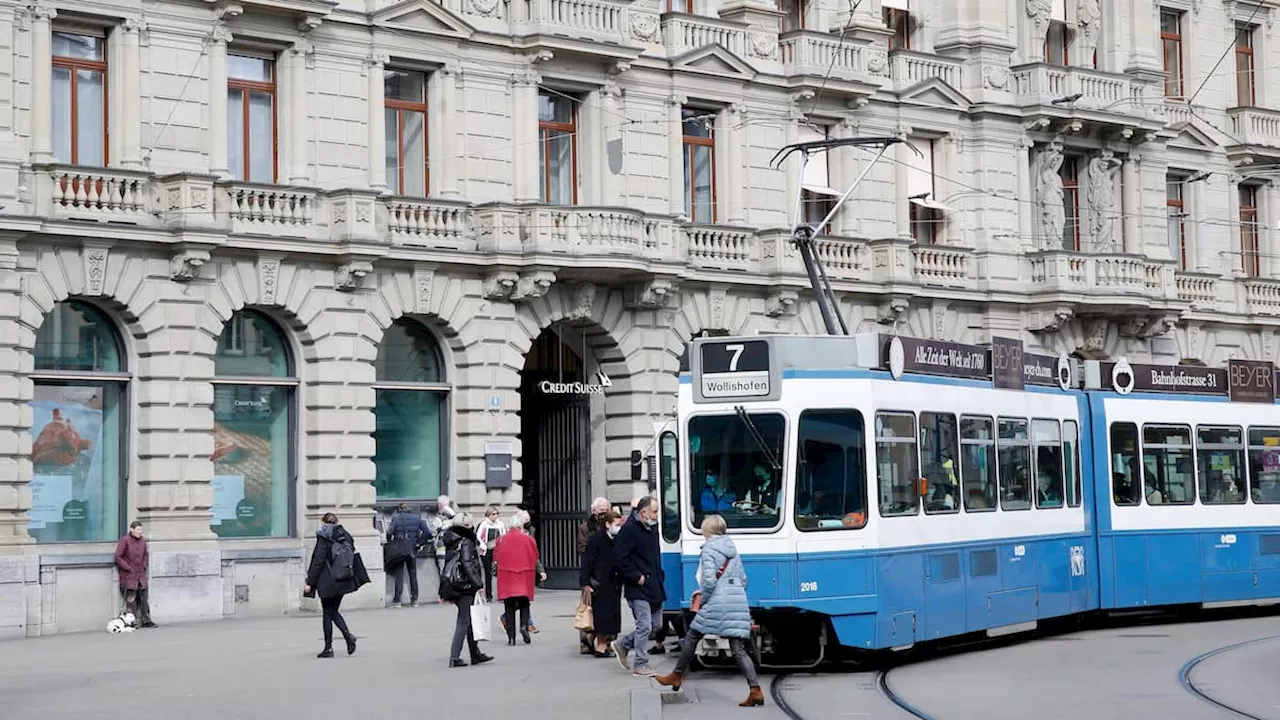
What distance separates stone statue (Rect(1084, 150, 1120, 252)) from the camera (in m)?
45.9

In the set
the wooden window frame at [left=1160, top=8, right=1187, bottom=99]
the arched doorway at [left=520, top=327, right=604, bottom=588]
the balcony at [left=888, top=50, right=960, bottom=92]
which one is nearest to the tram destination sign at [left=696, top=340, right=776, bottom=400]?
the arched doorway at [left=520, top=327, right=604, bottom=588]

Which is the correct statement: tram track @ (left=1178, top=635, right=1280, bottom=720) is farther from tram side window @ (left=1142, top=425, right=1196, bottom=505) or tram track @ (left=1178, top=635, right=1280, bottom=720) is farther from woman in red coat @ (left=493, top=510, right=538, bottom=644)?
woman in red coat @ (left=493, top=510, right=538, bottom=644)

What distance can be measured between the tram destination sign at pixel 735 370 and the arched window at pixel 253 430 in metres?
13.1

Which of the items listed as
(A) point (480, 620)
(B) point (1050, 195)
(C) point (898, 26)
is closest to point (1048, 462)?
(A) point (480, 620)

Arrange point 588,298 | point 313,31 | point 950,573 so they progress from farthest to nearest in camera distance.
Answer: point 588,298
point 313,31
point 950,573

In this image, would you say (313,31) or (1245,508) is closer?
(1245,508)

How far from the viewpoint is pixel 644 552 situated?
2094 cm

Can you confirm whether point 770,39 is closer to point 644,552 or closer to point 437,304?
point 437,304

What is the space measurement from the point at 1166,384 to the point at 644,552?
1030 centimetres

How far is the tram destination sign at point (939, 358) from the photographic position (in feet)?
71.2

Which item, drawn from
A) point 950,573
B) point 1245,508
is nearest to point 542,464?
Answer: point 1245,508

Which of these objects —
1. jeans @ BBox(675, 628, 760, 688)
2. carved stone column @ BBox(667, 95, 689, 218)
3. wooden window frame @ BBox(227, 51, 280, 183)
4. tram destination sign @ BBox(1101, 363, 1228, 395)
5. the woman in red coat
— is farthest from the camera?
carved stone column @ BBox(667, 95, 689, 218)

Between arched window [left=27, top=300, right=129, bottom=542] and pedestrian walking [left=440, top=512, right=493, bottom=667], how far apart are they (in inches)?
392

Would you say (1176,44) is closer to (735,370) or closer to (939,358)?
(939,358)
